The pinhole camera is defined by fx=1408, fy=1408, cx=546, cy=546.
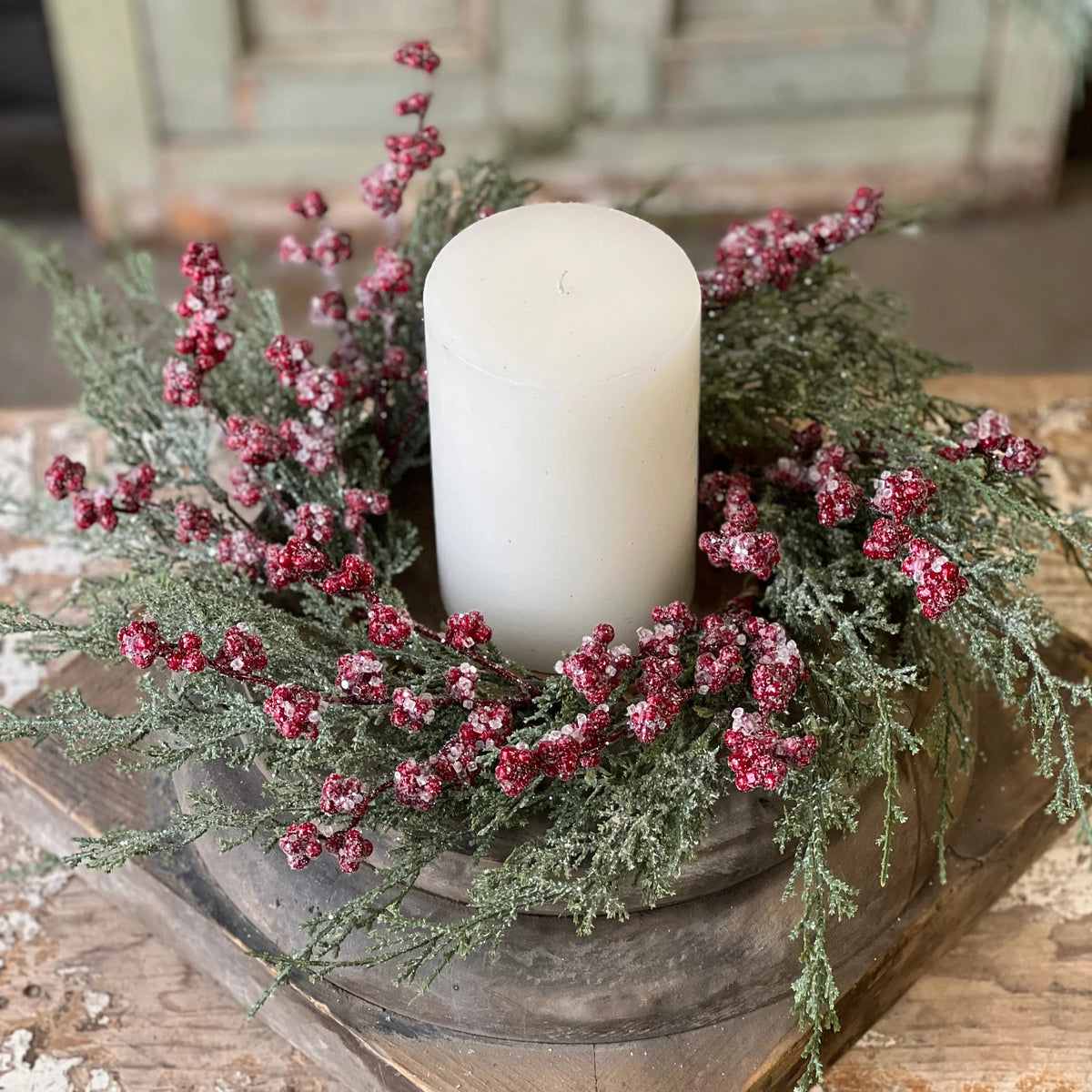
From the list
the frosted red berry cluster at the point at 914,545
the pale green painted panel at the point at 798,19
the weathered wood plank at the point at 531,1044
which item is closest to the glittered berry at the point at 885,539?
the frosted red berry cluster at the point at 914,545

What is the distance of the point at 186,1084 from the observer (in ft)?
2.43

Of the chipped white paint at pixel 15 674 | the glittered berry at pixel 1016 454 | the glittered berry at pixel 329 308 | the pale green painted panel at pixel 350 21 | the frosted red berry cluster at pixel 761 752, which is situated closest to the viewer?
the frosted red berry cluster at pixel 761 752

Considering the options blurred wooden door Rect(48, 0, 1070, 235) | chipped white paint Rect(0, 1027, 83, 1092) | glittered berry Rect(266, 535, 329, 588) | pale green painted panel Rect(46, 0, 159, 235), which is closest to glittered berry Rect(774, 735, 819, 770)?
glittered berry Rect(266, 535, 329, 588)

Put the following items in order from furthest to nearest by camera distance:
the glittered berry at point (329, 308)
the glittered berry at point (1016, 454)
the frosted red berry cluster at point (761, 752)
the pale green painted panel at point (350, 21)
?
the pale green painted panel at point (350, 21) < the glittered berry at point (329, 308) < the glittered berry at point (1016, 454) < the frosted red berry cluster at point (761, 752)

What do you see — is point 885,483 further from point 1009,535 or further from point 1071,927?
point 1071,927

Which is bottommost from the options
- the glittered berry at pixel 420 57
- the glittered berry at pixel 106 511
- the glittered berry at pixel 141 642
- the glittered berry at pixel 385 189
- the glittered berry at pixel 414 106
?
the glittered berry at pixel 106 511

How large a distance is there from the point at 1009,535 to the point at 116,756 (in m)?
0.49

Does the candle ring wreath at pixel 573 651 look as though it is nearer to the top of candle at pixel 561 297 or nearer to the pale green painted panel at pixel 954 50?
the top of candle at pixel 561 297

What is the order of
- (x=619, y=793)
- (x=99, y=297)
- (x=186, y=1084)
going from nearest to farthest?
(x=619, y=793)
(x=186, y=1084)
(x=99, y=297)

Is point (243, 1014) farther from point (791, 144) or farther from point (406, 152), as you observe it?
point (791, 144)

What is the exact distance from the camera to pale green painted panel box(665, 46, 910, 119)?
6.70 ft

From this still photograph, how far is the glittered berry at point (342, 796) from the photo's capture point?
597 millimetres

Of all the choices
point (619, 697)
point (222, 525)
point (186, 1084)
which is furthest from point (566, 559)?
point (186, 1084)

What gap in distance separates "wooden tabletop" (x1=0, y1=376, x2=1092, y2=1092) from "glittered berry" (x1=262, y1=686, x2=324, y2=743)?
26 cm
